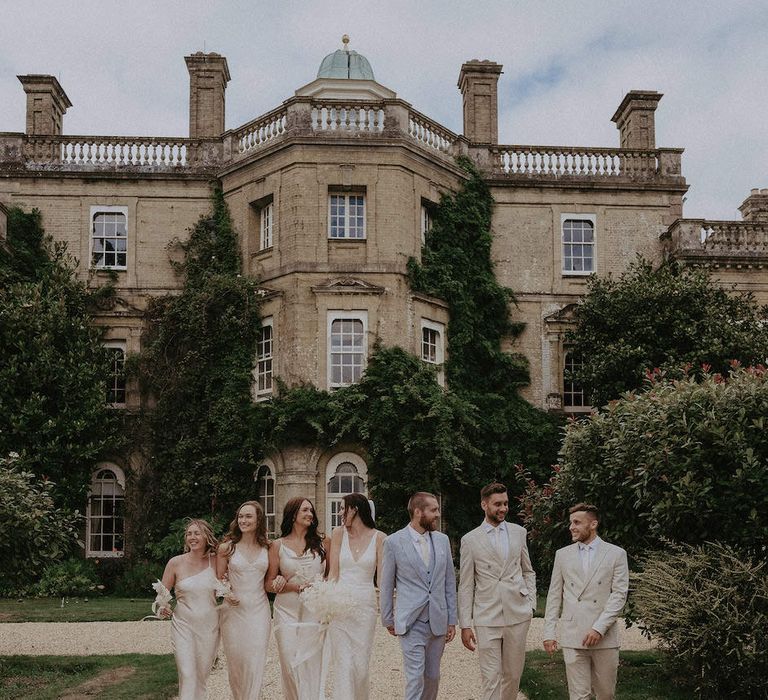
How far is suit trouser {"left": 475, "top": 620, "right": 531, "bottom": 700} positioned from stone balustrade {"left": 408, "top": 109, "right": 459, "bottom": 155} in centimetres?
1851

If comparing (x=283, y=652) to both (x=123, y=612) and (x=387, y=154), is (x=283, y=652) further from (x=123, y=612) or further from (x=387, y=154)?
(x=387, y=154)

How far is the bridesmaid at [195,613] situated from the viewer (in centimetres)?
897

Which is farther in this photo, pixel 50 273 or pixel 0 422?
pixel 50 273

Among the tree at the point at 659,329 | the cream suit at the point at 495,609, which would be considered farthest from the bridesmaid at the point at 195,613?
the tree at the point at 659,329

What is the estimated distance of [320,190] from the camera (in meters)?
25.3

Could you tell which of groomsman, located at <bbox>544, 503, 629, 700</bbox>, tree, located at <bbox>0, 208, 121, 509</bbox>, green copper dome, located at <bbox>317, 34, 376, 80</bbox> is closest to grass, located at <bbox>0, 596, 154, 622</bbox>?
tree, located at <bbox>0, 208, 121, 509</bbox>

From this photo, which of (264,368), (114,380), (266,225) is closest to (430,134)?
(266,225)

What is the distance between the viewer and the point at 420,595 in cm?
866

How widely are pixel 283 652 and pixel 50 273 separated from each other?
1900cm

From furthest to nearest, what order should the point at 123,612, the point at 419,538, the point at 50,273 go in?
the point at 50,273 → the point at 123,612 → the point at 419,538

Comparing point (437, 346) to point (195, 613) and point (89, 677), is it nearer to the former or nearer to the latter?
point (89, 677)

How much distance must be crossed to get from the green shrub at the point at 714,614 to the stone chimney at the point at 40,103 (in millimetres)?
22497

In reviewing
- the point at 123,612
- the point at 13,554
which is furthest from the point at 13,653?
the point at 123,612

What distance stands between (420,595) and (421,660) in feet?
1.65
